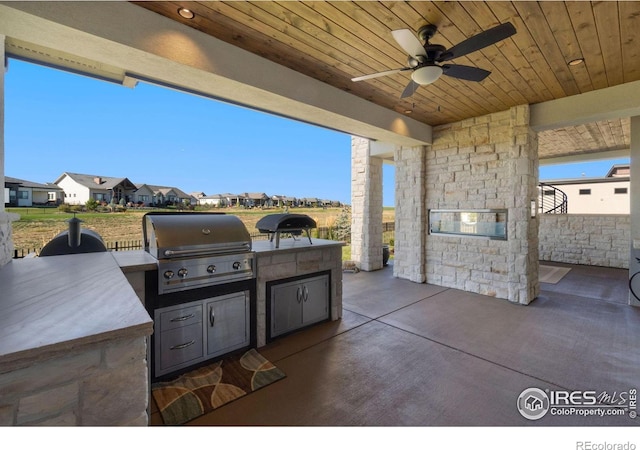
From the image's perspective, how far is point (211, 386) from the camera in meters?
2.34

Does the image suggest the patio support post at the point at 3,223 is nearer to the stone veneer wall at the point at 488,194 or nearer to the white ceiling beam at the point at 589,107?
the stone veneer wall at the point at 488,194

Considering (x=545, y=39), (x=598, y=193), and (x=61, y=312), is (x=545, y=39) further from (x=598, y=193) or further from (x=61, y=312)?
(x=598, y=193)

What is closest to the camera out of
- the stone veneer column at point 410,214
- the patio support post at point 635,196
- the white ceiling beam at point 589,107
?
the white ceiling beam at point 589,107

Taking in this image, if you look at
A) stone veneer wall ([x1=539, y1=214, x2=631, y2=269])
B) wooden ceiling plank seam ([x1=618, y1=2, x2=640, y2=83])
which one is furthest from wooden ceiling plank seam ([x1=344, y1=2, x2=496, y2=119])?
stone veneer wall ([x1=539, y1=214, x2=631, y2=269])

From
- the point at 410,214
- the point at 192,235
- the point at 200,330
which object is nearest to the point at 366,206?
the point at 410,214

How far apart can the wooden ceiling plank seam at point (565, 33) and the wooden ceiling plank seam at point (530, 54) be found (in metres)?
0.16

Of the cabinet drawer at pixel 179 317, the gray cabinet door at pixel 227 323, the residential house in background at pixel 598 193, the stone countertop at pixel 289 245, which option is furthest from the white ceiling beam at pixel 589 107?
the residential house in background at pixel 598 193

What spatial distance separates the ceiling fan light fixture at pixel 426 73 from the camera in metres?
2.48

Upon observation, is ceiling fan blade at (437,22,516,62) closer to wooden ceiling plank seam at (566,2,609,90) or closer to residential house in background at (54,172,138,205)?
wooden ceiling plank seam at (566,2,609,90)

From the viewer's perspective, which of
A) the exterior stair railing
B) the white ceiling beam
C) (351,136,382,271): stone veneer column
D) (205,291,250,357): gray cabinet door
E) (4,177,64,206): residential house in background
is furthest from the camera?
the exterior stair railing

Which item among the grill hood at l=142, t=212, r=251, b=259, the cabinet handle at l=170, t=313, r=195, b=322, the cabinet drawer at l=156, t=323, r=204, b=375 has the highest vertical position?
the grill hood at l=142, t=212, r=251, b=259

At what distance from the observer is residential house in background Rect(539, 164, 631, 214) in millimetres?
10562

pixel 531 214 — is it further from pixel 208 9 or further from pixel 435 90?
pixel 208 9

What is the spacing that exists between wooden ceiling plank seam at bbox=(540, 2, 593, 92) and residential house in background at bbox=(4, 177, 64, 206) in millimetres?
4940
